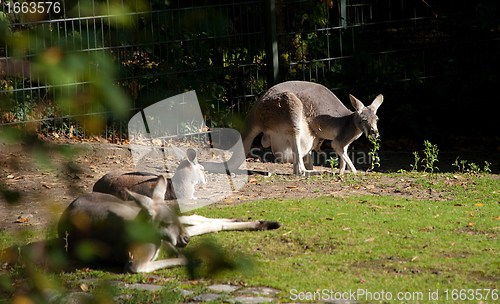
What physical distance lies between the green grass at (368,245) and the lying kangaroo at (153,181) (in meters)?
0.30

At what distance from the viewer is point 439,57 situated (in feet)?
41.3

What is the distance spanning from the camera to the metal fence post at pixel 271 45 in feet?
36.9

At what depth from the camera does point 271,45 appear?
37.2 ft

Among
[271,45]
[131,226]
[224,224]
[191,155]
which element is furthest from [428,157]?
[131,226]

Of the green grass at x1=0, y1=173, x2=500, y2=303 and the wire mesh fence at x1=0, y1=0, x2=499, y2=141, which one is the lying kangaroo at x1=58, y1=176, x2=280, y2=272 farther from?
the wire mesh fence at x1=0, y1=0, x2=499, y2=141

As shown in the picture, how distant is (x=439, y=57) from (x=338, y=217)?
6029 mm

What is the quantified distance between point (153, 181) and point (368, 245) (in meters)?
1.81

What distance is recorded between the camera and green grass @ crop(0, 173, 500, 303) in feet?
17.5

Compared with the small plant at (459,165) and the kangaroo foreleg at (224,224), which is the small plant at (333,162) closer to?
the small plant at (459,165)

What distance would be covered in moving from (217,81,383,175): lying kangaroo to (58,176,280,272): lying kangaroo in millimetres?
2989

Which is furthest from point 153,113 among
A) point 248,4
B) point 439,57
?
point 439,57

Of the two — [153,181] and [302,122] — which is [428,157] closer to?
[302,122]

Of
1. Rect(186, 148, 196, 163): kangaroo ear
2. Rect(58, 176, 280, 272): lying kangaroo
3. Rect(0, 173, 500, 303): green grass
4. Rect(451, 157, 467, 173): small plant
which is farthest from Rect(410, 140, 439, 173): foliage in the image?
Rect(58, 176, 280, 272): lying kangaroo

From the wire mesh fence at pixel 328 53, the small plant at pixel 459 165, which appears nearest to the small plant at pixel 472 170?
the small plant at pixel 459 165
